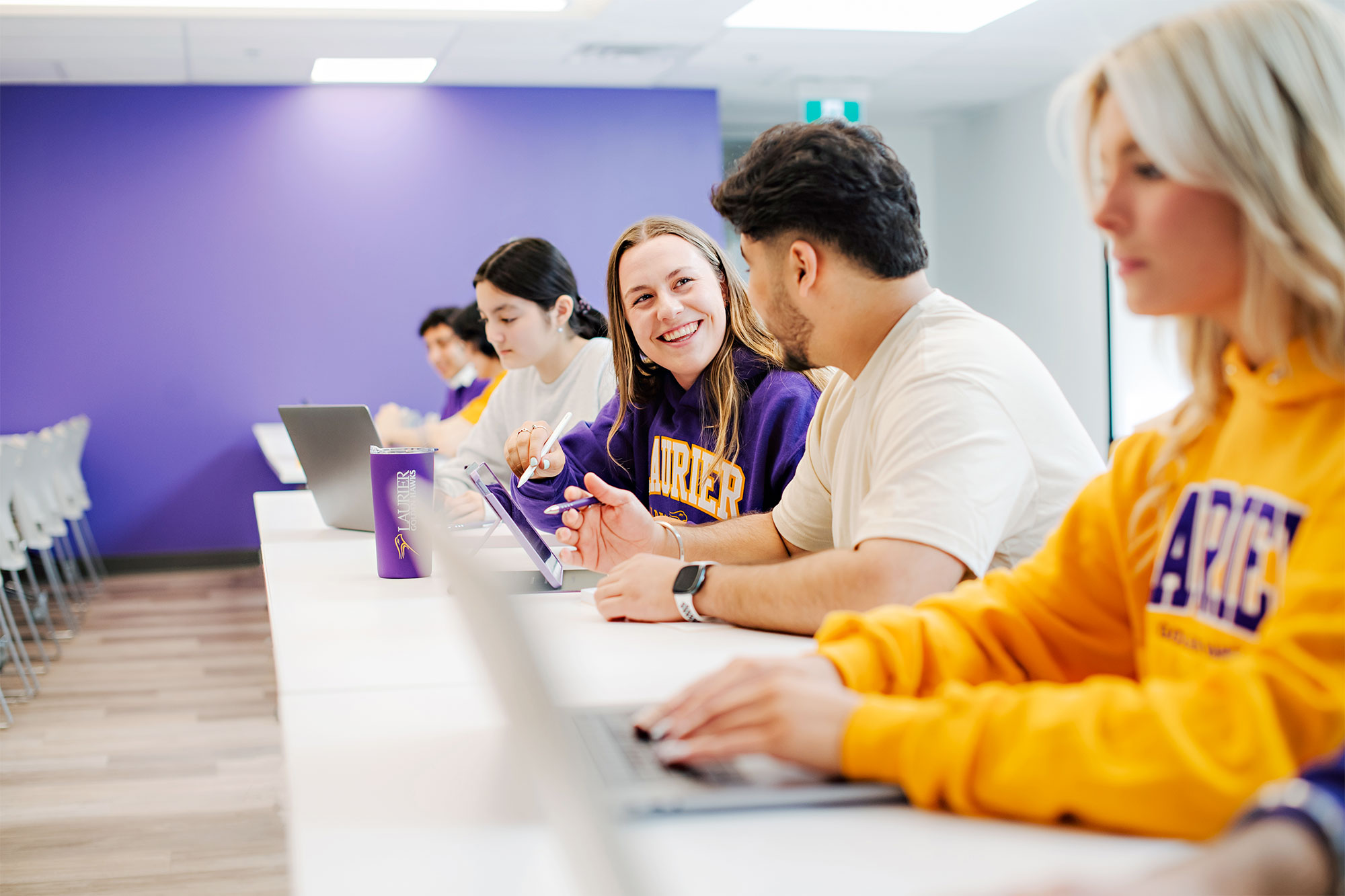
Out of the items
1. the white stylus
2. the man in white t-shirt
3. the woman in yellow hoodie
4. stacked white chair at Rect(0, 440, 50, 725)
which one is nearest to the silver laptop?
the white stylus

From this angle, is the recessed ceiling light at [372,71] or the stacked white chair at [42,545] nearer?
the stacked white chair at [42,545]

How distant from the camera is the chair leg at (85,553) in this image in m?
5.75

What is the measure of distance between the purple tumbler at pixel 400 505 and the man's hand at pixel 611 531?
0.73ft

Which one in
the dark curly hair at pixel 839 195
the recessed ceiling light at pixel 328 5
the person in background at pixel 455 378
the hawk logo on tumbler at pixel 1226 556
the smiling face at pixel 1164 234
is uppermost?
the recessed ceiling light at pixel 328 5

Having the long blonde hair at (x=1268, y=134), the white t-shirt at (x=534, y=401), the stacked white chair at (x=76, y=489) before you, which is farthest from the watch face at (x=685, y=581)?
the stacked white chair at (x=76, y=489)

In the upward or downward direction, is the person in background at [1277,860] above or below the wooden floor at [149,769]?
above

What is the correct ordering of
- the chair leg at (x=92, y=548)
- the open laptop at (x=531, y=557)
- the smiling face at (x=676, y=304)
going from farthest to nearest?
the chair leg at (x=92, y=548), the smiling face at (x=676, y=304), the open laptop at (x=531, y=557)

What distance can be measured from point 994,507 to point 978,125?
7.06 metres

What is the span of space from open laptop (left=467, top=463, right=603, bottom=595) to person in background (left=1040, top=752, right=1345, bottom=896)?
3.81 ft

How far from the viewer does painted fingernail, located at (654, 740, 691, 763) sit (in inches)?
31.1

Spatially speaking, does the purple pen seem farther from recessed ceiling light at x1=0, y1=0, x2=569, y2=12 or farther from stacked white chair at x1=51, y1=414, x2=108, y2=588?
stacked white chair at x1=51, y1=414, x2=108, y2=588

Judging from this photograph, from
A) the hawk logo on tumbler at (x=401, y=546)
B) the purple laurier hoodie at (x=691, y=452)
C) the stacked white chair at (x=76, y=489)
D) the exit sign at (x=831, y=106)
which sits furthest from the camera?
the exit sign at (x=831, y=106)

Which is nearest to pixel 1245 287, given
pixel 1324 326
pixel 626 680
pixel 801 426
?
pixel 1324 326

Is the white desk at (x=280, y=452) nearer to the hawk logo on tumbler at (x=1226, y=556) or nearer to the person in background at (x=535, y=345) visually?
the person in background at (x=535, y=345)
